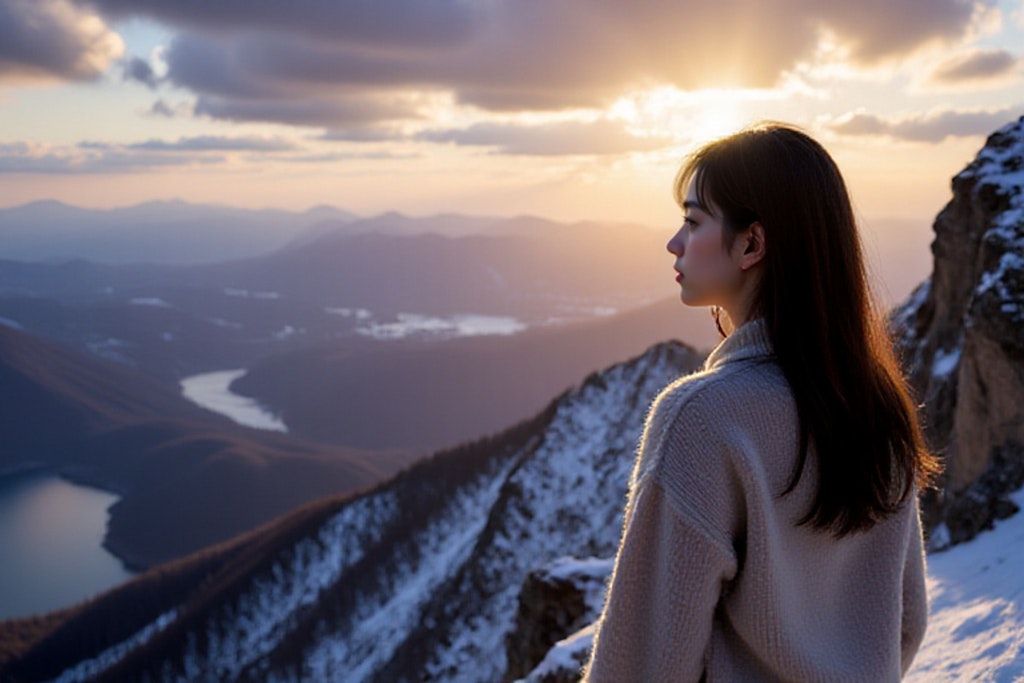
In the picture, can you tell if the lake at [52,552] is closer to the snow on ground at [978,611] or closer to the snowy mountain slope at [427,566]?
the snowy mountain slope at [427,566]

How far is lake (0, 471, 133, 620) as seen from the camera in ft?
433

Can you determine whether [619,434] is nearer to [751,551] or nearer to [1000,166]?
[1000,166]

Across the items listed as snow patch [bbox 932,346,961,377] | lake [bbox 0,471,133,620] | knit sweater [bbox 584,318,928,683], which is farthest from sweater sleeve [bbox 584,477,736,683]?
lake [bbox 0,471,133,620]

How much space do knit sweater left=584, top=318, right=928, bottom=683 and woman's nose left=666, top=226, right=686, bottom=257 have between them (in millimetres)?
356

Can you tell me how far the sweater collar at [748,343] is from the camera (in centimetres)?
266

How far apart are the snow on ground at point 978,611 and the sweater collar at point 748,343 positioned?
5399 millimetres

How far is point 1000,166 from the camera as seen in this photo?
50.4 feet

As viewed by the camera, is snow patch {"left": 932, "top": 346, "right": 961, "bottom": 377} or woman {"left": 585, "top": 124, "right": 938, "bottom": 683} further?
snow patch {"left": 932, "top": 346, "right": 961, "bottom": 377}

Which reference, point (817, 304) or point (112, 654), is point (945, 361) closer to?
point (817, 304)

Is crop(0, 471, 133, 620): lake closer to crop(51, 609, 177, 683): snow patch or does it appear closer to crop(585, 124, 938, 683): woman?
crop(51, 609, 177, 683): snow patch

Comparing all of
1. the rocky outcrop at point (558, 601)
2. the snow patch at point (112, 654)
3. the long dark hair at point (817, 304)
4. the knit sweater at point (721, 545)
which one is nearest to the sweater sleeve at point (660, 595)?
the knit sweater at point (721, 545)

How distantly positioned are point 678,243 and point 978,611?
24.9ft

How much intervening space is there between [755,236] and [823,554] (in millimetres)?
1093

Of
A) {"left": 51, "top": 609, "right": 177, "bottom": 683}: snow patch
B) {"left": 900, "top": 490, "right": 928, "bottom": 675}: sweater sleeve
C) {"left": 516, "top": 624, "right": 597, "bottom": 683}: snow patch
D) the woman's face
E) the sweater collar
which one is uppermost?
the woman's face
